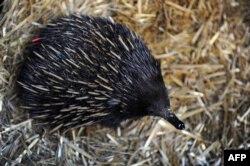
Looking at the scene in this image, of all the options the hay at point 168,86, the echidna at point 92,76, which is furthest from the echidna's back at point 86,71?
the hay at point 168,86

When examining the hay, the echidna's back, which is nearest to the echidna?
the echidna's back

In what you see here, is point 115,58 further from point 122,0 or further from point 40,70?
point 122,0

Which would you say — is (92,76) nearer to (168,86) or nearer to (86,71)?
(86,71)

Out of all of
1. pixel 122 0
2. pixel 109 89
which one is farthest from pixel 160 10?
pixel 109 89

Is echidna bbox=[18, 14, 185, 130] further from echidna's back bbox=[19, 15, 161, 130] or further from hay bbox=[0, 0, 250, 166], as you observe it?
hay bbox=[0, 0, 250, 166]

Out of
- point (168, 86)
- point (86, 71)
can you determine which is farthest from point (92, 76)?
point (168, 86)
